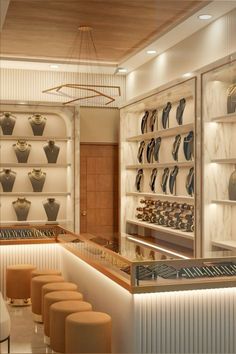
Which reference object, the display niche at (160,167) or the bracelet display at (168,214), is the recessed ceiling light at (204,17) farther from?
the bracelet display at (168,214)

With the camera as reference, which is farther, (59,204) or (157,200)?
(59,204)

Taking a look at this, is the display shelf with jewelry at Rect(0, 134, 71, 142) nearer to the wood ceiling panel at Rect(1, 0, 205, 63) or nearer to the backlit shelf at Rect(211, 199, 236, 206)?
the wood ceiling panel at Rect(1, 0, 205, 63)

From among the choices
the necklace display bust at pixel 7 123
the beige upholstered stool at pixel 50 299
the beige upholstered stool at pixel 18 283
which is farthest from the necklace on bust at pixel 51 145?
the beige upholstered stool at pixel 50 299

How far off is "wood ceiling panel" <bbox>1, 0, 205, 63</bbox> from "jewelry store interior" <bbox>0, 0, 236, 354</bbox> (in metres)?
0.03

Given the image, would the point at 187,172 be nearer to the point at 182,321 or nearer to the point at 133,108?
the point at 133,108

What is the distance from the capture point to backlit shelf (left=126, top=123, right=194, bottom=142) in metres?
6.94

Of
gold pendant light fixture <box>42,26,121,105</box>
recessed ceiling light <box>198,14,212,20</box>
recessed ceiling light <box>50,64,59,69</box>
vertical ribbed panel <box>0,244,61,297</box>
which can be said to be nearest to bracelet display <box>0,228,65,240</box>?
vertical ribbed panel <box>0,244,61,297</box>

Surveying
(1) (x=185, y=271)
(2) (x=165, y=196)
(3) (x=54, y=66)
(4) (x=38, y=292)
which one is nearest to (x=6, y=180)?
(3) (x=54, y=66)

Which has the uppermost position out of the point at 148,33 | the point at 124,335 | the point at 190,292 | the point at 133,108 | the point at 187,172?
the point at 148,33

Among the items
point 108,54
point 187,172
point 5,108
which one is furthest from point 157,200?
point 5,108

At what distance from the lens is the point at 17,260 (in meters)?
6.64

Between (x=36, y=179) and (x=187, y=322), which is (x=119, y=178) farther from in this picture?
(x=187, y=322)

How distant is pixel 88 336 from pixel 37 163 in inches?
223

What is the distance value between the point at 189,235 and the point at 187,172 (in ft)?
3.69
